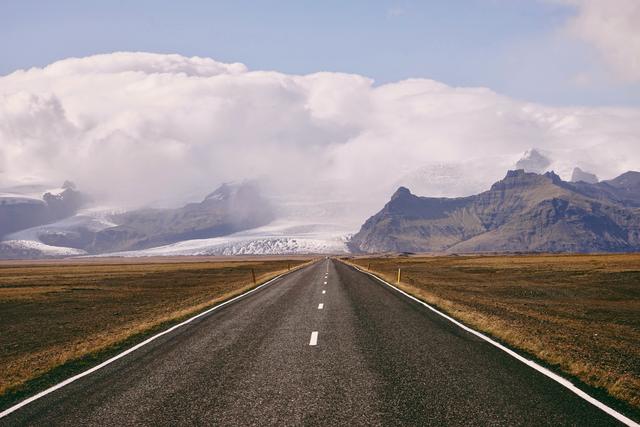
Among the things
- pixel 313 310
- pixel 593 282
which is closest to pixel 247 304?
pixel 313 310

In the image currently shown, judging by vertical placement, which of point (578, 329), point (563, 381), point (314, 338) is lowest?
point (578, 329)

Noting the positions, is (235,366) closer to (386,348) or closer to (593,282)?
(386,348)

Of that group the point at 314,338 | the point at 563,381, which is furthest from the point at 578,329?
the point at 314,338

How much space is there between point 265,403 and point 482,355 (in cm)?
560

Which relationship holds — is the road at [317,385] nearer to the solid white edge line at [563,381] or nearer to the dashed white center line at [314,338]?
the dashed white center line at [314,338]

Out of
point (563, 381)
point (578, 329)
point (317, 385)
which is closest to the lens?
point (317, 385)

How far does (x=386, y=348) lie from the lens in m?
12.2

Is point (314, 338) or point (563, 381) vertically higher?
point (563, 381)

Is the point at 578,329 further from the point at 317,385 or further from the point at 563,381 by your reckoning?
the point at 317,385

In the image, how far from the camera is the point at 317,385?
351 inches

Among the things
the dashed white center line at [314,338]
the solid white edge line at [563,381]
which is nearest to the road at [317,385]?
the dashed white center line at [314,338]

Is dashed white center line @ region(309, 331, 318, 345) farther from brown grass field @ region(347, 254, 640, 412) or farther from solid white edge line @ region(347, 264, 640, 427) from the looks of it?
brown grass field @ region(347, 254, 640, 412)

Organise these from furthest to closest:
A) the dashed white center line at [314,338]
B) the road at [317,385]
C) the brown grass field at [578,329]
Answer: the dashed white center line at [314,338] → the brown grass field at [578,329] → the road at [317,385]

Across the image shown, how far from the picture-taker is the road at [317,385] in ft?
23.9
